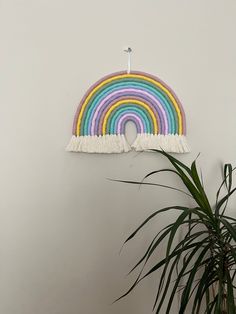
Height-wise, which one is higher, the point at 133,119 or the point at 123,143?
the point at 133,119

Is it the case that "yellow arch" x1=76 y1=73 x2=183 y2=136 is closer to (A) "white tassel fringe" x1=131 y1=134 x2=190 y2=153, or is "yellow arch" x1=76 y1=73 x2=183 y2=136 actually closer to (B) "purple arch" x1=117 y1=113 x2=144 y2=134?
(A) "white tassel fringe" x1=131 y1=134 x2=190 y2=153

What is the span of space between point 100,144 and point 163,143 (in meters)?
0.27

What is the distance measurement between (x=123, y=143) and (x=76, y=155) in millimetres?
211

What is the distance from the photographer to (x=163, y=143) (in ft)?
4.14

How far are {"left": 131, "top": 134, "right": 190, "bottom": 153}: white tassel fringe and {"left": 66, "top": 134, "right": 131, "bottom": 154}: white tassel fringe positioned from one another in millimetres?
61

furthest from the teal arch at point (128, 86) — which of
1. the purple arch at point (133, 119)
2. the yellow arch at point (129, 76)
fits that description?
the purple arch at point (133, 119)

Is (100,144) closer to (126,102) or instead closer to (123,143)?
(123,143)

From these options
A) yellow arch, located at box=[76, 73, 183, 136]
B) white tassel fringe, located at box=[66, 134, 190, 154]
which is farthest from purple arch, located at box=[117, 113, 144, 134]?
yellow arch, located at box=[76, 73, 183, 136]

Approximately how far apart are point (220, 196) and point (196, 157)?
0.20m

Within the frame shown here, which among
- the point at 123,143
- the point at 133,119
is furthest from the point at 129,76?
the point at 123,143

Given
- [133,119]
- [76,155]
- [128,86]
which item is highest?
[128,86]

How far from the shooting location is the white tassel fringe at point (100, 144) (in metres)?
1.26

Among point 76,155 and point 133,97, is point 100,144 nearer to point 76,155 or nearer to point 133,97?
point 76,155

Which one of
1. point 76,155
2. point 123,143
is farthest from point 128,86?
point 76,155
